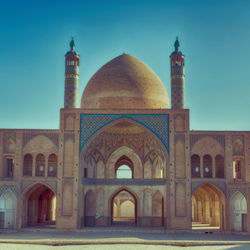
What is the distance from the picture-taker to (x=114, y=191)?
21594 mm

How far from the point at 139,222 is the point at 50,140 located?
6527mm

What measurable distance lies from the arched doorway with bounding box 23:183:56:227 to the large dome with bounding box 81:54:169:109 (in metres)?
5.24

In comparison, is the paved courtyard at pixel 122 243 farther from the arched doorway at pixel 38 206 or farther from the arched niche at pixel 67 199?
the arched doorway at pixel 38 206

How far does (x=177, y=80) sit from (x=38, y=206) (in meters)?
10.2

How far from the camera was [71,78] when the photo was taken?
2038 centimetres

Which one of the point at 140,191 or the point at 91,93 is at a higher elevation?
the point at 91,93

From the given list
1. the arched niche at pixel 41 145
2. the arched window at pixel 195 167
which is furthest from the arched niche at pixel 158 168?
the arched niche at pixel 41 145

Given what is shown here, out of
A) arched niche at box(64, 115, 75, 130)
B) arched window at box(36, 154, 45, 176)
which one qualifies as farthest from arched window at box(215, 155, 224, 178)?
arched window at box(36, 154, 45, 176)

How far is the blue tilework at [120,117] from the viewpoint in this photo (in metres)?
19.4

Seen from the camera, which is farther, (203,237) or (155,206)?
(155,206)

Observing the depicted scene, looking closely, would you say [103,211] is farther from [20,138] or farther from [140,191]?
[20,138]

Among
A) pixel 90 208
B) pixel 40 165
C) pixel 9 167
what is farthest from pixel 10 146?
pixel 90 208

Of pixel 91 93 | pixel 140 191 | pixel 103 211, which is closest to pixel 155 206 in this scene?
pixel 140 191

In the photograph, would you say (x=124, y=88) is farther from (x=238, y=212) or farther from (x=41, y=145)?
(x=238, y=212)
